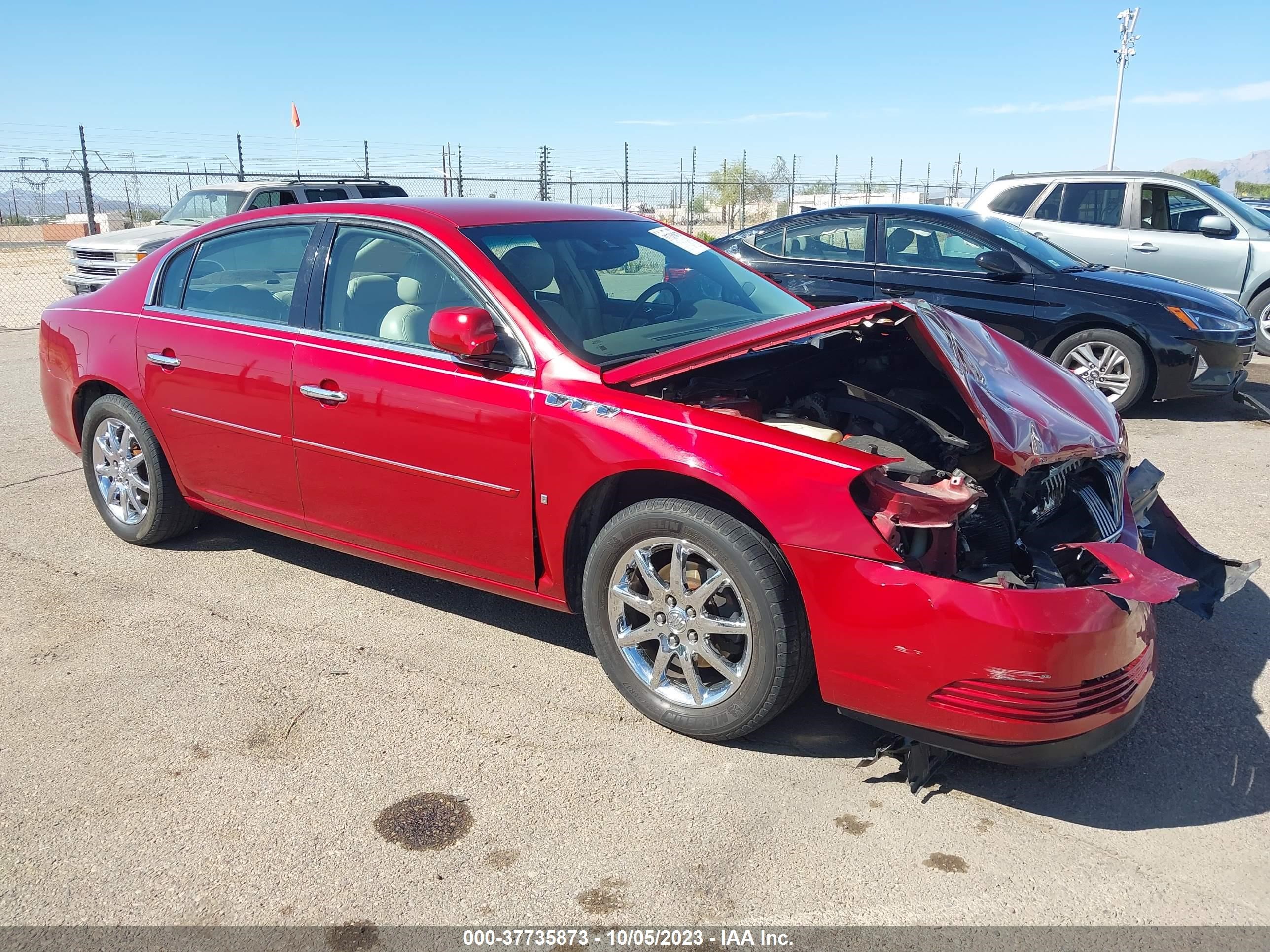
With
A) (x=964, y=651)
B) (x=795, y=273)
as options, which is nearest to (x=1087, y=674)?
→ (x=964, y=651)

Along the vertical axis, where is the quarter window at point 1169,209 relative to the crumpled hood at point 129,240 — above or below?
above

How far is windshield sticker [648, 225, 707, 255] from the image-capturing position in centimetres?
444

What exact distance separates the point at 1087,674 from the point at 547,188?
1958 centimetres

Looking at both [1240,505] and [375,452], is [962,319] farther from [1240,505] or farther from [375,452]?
[1240,505]

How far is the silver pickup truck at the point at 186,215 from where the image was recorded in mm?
13211

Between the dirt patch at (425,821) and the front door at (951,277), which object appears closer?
the dirt patch at (425,821)

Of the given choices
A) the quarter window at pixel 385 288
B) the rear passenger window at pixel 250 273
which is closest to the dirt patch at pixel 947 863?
the quarter window at pixel 385 288

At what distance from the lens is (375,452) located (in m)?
3.76

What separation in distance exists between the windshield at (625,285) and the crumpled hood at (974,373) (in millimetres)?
259

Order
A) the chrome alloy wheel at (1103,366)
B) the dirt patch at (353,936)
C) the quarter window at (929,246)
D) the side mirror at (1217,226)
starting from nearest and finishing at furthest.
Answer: the dirt patch at (353,936) → the chrome alloy wheel at (1103,366) → the quarter window at (929,246) → the side mirror at (1217,226)

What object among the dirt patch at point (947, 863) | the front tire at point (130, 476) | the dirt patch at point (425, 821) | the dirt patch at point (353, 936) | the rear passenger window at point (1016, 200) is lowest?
the dirt patch at point (353, 936)

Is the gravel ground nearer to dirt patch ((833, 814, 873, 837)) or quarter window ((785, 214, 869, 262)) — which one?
dirt patch ((833, 814, 873, 837))

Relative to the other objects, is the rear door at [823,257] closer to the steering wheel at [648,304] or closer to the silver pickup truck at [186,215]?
the steering wheel at [648,304]

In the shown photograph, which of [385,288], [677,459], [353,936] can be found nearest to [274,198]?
[385,288]
